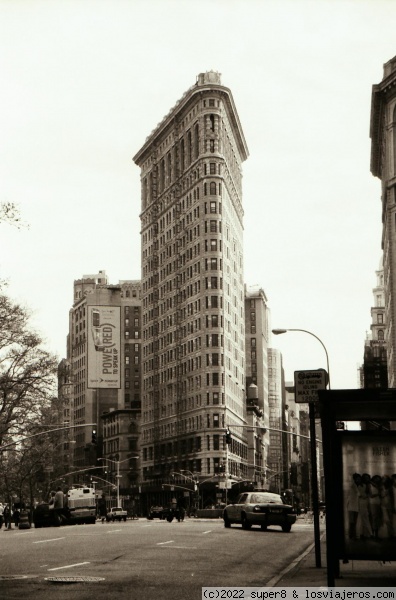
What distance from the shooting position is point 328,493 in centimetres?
1267

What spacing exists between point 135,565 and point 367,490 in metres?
6.63

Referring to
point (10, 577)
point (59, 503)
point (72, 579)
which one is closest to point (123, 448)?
point (59, 503)

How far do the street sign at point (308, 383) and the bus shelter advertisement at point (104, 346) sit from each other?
40.9m

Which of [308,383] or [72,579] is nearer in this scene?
[72,579]

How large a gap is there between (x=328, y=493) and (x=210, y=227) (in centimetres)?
13677

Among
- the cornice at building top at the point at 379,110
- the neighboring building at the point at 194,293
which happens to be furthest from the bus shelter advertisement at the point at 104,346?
the neighboring building at the point at 194,293

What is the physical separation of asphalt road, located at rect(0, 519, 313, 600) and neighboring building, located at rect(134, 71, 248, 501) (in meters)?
115

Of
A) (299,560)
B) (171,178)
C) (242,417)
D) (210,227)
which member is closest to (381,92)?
(210,227)

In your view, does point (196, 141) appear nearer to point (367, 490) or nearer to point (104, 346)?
point (104, 346)

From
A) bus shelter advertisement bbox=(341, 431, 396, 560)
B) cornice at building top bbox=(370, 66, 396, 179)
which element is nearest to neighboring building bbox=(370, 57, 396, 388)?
cornice at building top bbox=(370, 66, 396, 179)

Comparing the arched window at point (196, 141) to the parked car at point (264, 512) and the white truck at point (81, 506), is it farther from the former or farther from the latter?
the parked car at point (264, 512)

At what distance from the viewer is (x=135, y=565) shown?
18.0 meters

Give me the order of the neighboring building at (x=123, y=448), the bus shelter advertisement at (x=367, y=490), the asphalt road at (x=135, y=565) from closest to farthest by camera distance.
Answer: the bus shelter advertisement at (x=367, y=490), the asphalt road at (x=135, y=565), the neighboring building at (x=123, y=448)

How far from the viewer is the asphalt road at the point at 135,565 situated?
14.0 m
